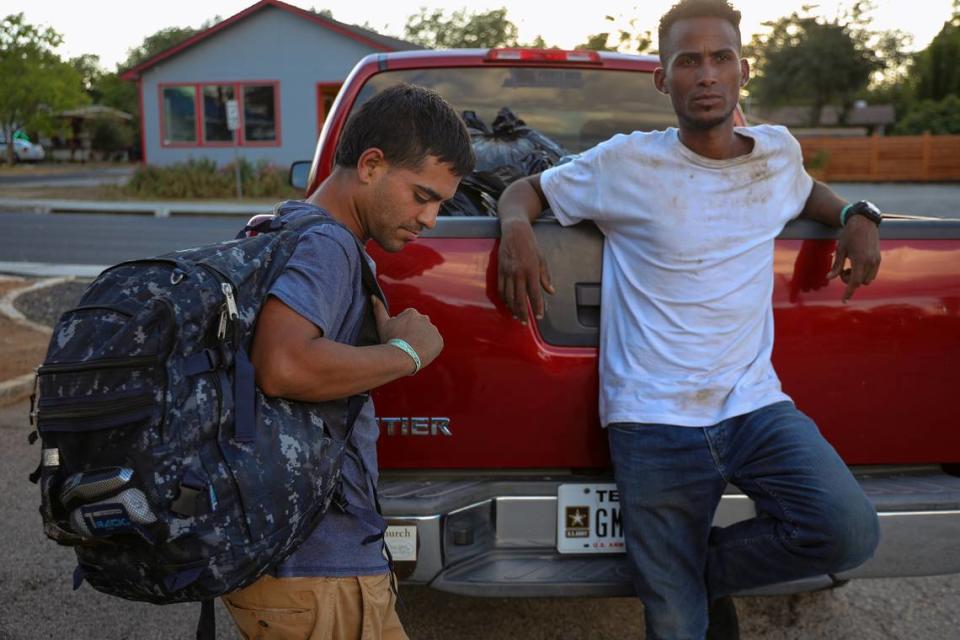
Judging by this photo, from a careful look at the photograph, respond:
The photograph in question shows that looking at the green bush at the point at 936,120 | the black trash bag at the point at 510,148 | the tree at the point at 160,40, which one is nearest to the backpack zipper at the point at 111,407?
the black trash bag at the point at 510,148

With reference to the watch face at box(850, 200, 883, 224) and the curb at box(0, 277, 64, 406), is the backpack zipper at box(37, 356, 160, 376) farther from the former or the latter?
the curb at box(0, 277, 64, 406)

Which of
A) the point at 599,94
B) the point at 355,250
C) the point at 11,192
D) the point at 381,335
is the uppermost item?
the point at 599,94

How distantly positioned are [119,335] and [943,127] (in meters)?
43.5

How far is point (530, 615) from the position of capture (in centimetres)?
374

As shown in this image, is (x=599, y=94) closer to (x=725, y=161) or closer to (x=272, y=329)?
(x=725, y=161)

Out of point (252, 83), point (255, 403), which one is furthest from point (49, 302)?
point (252, 83)

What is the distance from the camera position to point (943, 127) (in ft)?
Result: 132

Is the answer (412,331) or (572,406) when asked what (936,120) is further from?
(412,331)

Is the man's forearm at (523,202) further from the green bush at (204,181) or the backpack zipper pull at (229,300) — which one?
the green bush at (204,181)

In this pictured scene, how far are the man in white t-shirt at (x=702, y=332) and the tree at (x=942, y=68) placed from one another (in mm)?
55610

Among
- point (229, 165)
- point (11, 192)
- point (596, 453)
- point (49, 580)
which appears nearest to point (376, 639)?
point (596, 453)

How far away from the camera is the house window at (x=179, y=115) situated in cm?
3005

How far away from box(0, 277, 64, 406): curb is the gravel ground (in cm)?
7

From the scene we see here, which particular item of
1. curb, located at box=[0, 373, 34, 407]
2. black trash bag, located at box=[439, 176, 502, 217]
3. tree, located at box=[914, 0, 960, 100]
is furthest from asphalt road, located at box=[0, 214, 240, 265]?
tree, located at box=[914, 0, 960, 100]
